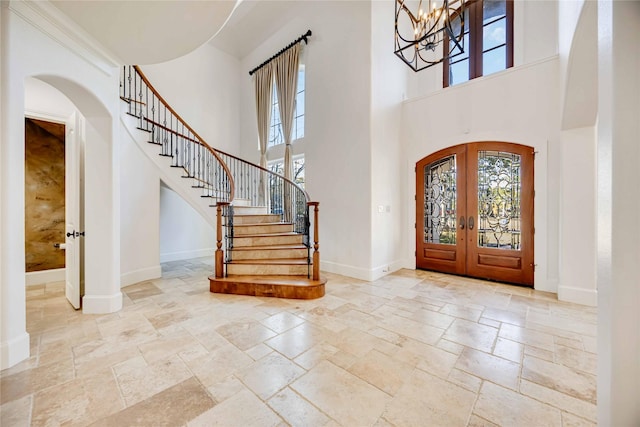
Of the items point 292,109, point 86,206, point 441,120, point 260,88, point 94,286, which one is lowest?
point 94,286

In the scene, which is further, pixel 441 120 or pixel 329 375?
pixel 441 120

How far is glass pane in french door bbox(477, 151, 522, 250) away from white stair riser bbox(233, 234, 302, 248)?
326cm

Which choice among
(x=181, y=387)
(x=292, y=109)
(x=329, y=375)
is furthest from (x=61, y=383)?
(x=292, y=109)

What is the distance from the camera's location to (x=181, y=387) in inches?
72.1

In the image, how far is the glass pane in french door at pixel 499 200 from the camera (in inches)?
171

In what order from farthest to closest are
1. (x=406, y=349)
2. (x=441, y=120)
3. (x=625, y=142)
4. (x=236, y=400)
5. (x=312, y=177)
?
(x=312, y=177), (x=441, y=120), (x=406, y=349), (x=236, y=400), (x=625, y=142)

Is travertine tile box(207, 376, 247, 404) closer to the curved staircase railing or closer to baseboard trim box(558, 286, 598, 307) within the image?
the curved staircase railing

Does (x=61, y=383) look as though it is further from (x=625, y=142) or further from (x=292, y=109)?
(x=292, y=109)

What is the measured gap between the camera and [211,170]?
6691 millimetres

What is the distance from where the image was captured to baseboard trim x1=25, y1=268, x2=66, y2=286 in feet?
13.7

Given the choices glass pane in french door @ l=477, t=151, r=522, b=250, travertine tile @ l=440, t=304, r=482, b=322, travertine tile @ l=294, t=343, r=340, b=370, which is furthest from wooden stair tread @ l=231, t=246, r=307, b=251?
glass pane in french door @ l=477, t=151, r=522, b=250

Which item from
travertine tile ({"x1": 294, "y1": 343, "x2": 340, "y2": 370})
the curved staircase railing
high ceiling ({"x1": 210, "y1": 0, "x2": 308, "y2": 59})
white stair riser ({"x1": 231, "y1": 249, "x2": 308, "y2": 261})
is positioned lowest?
travertine tile ({"x1": 294, "y1": 343, "x2": 340, "y2": 370})

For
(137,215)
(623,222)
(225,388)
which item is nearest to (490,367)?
(623,222)

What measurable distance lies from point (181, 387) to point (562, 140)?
5128 mm
